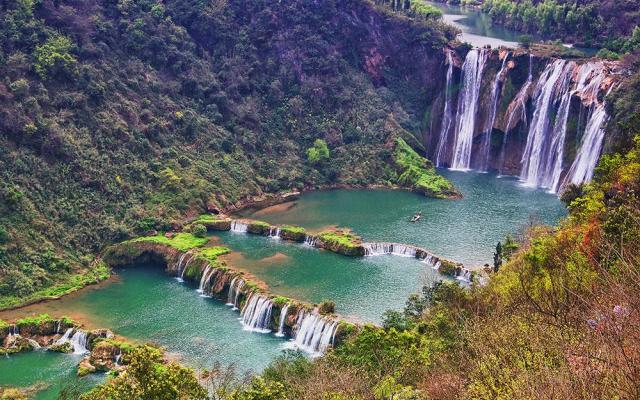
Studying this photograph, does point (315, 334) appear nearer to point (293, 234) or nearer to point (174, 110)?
point (293, 234)

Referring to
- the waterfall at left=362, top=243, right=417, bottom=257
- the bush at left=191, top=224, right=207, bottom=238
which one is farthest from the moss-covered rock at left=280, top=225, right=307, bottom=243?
the bush at left=191, top=224, right=207, bottom=238

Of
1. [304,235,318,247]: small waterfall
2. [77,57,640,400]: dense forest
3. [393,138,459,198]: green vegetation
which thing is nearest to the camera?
[77,57,640,400]: dense forest

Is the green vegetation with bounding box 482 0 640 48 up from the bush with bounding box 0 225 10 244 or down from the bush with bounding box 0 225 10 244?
up

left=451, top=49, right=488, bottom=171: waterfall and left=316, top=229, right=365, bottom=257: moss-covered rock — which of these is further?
left=451, top=49, right=488, bottom=171: waterfall

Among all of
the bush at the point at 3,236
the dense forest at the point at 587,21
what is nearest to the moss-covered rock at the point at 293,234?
the bush at the point at 3,236

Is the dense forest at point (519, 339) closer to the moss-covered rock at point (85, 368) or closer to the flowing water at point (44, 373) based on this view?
the moss-covered rock at point (85, 368)

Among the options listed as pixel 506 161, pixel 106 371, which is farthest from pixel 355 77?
pixel 106 371

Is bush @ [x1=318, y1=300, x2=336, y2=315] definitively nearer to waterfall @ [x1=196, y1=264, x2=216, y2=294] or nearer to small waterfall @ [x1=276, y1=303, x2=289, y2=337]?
Answer: small waterfall @ [x1=276, y1=303, x2=289, y2=337]
